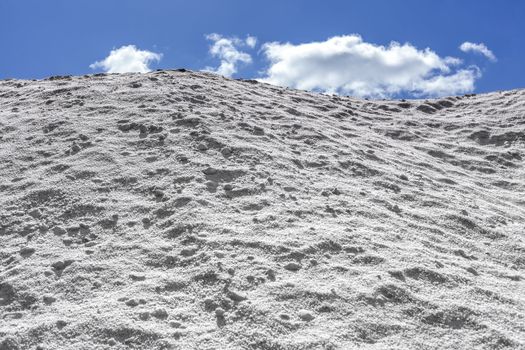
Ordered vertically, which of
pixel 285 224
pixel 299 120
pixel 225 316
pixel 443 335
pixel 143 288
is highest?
pixel 299 120

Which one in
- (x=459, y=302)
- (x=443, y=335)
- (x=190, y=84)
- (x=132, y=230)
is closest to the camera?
(x=443, y=335)

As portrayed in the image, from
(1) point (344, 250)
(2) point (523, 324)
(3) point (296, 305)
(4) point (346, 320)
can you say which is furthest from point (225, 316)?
(2) point (523, 324)

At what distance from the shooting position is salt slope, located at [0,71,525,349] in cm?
436

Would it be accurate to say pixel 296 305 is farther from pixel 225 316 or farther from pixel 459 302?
pixel 459 302

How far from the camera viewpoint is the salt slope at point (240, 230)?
4359mm

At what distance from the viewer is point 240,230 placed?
5.74 metres

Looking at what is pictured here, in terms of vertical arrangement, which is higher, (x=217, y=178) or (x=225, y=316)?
(x=217, y=178)

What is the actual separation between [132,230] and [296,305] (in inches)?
88.0

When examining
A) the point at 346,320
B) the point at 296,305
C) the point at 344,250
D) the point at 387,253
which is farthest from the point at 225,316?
the point at 387,253

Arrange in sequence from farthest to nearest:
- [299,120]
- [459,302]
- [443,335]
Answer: [299,120] → [459,302] → [443,335]

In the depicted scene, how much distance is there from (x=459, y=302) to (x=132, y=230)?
3.36m

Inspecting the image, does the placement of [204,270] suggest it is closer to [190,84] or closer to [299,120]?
[299,120]

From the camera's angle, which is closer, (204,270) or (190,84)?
(204,270)

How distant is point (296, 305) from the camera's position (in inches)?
179
